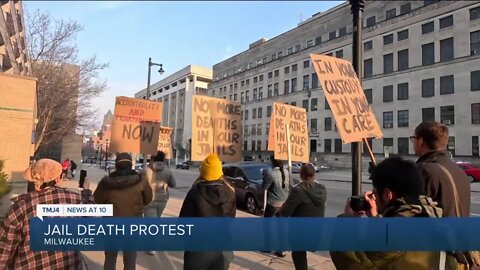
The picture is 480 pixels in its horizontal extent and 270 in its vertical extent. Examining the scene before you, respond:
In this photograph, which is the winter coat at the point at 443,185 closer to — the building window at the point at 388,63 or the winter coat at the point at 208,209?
the winter coat at the point at 208,209

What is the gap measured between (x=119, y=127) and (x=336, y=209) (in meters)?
9.14

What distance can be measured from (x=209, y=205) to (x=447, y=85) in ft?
162

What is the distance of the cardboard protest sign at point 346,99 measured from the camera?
15.5 ft

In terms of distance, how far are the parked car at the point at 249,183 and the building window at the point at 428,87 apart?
134 feet

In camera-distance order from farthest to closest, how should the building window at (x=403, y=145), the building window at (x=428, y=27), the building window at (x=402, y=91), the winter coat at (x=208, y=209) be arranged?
1. the building window at (x=402, y=91)
2. the building window at (x=403, y=145)
3. the building window at (x=428, y=27)
4. the winter coat at (x=208, y=209)

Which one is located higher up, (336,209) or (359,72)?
(359,72)

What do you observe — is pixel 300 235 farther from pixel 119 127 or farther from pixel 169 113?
pixel 169 113

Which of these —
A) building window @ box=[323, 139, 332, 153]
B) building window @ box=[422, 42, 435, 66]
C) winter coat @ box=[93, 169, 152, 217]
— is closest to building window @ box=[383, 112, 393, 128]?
building window @ box=[422, 42, 435, 66]

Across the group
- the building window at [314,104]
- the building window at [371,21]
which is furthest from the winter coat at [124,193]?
the building window at [314,104]

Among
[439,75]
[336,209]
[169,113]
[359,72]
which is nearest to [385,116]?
[439,75]

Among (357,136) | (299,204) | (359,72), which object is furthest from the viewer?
(359,72)

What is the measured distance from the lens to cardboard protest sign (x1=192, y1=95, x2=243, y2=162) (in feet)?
19.6

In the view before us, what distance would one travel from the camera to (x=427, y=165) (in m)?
2.82

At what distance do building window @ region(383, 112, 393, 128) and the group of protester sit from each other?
50067 millimetres
